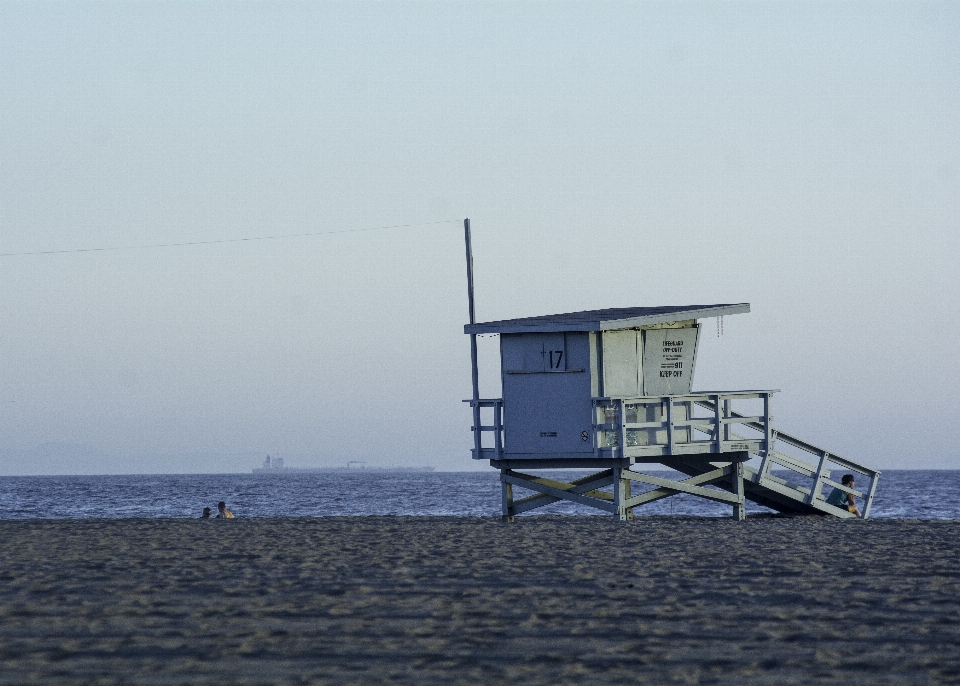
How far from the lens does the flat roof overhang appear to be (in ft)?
68.2

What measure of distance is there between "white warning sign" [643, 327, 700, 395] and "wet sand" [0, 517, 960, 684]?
19.0ft

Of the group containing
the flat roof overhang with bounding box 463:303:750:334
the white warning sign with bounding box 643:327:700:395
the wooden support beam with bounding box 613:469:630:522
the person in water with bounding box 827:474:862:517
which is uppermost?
the flat roof overhang with bounding box 463:303:750:334

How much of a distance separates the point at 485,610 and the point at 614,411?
11624 mm

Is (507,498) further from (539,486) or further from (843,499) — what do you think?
(843,499)

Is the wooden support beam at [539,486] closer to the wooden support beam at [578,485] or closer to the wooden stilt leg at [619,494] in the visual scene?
the wooden support beam at [578,485]

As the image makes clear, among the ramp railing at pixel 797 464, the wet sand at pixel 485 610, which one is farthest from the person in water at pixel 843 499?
the wet sand at pixel 485 610

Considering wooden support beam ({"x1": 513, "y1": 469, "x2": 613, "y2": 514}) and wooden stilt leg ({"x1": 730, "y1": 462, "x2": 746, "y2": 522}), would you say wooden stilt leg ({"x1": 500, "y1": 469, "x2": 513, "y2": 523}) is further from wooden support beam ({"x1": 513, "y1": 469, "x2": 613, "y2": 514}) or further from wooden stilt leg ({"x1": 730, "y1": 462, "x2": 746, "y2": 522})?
wooden stilt leg ({"x1": 730, "y1": 462, "x2": 746, "y2": 522})

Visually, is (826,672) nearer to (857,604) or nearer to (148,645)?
(857,604)

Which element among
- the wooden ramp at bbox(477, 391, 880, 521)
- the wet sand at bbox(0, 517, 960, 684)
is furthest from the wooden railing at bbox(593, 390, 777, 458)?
the wet sand at bbox(0, 517, 960, 684)

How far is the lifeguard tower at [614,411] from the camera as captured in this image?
21078 mm

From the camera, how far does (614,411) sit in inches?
837

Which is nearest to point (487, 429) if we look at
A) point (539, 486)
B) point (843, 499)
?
point (539, 486)

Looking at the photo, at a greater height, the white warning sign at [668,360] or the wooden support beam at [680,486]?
the white warning sign at [668,360]

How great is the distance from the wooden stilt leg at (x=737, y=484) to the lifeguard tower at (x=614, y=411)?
0.06 feet
